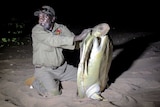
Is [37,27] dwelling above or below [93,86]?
above

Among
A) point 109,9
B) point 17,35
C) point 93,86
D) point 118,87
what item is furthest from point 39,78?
point 109,9

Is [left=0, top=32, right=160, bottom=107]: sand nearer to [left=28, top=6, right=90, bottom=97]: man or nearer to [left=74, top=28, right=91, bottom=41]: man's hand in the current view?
[left=28, top=6, right=90, bottom=97]: man

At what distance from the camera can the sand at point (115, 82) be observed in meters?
4.25

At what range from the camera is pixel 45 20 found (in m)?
4.69

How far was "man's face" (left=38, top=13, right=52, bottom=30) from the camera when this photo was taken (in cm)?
466

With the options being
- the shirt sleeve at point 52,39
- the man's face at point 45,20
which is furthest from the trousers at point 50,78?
the man's face at point 45,20

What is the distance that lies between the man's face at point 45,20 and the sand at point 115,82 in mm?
1232

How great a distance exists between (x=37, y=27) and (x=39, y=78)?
974mm

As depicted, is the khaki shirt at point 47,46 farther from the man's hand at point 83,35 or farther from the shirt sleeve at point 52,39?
the man's hand at point 83,35


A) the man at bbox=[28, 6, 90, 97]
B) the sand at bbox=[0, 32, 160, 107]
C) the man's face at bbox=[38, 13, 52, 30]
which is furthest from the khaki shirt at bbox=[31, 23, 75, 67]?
the sand at bbox=[0, 32, 160, 107]

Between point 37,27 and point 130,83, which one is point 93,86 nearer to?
point 130,83

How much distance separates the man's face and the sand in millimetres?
1232

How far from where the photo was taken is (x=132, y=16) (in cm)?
1545

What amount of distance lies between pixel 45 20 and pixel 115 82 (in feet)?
5.89
